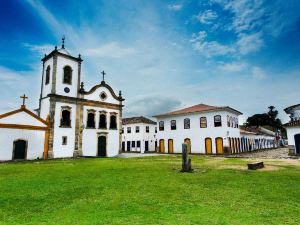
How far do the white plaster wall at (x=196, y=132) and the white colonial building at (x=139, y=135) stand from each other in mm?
9243

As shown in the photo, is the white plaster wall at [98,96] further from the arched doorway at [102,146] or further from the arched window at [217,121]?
the arched window at [217,121]

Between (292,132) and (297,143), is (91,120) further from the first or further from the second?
(297,143)

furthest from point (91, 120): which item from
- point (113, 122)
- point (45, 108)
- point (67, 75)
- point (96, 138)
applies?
point (67, 75)

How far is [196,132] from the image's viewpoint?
1374 inches

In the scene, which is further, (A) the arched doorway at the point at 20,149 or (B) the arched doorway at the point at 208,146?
(B) the arched doorway at the point at 208,146

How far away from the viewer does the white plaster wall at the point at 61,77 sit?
88.8ft

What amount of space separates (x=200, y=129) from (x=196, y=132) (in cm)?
83

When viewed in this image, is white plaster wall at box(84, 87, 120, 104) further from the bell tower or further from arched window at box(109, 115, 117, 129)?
arched window at box(109, 115, 117, 129)

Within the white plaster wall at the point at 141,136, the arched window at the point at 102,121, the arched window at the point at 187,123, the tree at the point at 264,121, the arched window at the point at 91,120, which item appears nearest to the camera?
the arched window at the point at 91,120

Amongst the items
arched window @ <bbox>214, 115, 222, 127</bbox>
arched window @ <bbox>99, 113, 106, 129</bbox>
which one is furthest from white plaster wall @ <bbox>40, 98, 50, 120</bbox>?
arched window @ <bbox>214, 115, 222, 127</bbox>

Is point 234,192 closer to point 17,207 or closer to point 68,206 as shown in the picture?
point 68,206

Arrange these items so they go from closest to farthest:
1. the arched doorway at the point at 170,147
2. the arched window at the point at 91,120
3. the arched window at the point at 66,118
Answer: the arched window at the point at 66,118 → the arched window at the point at 91,120 → the arched doorway at the point at 170,147

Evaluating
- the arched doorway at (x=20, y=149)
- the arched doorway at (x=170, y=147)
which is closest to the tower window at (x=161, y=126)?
the arched doorway at (x=170, y=147)

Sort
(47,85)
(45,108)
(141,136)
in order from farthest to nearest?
1. (141,136)
2. (47,85)
3. (45,108)
